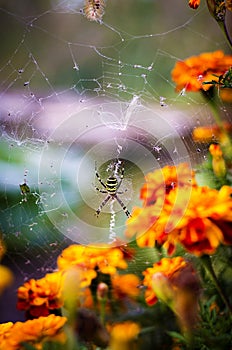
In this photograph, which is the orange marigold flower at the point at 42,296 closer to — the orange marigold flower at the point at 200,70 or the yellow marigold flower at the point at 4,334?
the yellow marigold flower at the point at 4,334

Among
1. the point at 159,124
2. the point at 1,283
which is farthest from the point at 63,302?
the point at 159,124

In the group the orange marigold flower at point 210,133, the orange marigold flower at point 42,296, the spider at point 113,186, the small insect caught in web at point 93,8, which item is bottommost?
the orange marigold flower at point 42,296

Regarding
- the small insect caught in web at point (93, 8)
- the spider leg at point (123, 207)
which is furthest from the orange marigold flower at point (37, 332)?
the small insect caught in web at point (93, 8)

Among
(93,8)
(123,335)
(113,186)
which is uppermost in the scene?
(93,8)

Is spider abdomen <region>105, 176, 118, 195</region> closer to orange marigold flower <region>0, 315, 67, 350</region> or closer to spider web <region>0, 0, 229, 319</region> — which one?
spider web <region>0, 0, 229, 319</region>

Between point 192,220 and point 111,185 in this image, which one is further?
point 111,185

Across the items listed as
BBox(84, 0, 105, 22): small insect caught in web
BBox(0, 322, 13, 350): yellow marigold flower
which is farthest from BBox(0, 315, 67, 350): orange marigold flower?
BBox(84, 0, 105, 22): small insect caught in web

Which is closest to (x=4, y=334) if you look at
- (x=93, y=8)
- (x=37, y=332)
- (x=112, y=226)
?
(x=37, y=332)

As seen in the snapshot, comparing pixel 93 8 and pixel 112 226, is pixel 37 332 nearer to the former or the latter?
pixel 112 226
